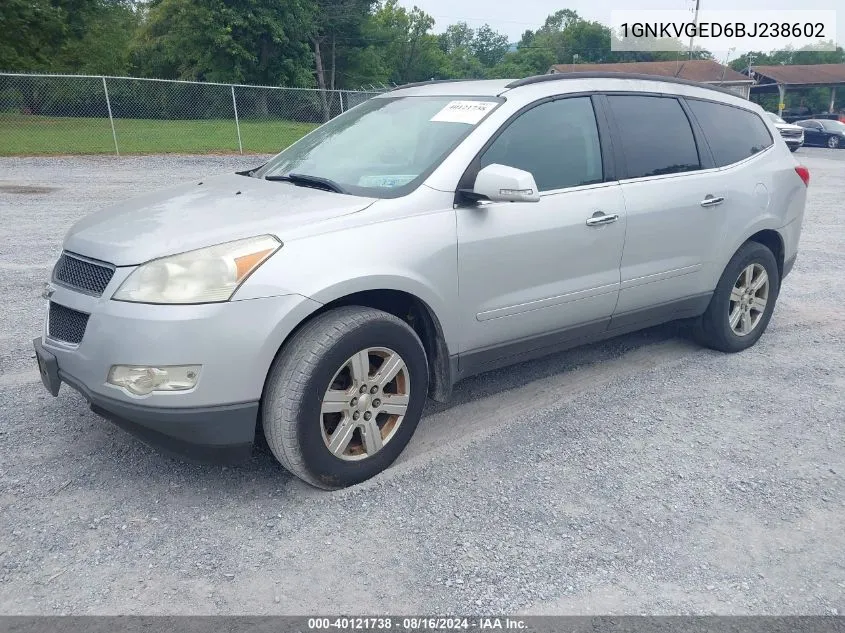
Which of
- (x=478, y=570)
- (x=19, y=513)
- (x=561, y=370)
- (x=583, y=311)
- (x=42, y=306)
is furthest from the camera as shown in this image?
(x=42, y=306)

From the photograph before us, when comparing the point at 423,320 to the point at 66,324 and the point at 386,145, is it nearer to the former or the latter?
the point at 386,145

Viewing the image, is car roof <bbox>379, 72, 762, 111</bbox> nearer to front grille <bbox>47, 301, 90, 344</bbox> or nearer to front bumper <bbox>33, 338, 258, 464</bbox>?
front bumper <bbox>33, 338, 258, 464</bbox>

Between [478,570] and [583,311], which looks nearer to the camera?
[478,570]

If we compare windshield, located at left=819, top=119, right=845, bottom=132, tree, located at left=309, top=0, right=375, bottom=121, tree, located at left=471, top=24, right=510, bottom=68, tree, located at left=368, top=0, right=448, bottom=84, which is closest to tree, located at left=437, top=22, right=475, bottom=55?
tree, located at left=471, top=24, right=510, bottom=68

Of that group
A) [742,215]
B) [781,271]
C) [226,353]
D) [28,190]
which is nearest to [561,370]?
[742,215]

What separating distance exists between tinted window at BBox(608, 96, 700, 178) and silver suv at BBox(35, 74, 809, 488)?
2cm

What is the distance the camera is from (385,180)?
3.58m

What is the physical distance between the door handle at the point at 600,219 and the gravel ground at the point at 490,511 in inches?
42.0

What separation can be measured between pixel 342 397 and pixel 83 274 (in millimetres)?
1213

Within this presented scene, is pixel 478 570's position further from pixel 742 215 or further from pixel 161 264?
pixel 742 215

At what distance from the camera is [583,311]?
162 inches

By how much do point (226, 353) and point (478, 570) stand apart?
127 cm

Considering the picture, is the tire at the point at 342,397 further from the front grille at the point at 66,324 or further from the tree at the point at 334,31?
the tree at the point at 334,31

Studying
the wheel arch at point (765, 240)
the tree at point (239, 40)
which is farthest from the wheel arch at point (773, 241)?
the tree at point (239, 40)
